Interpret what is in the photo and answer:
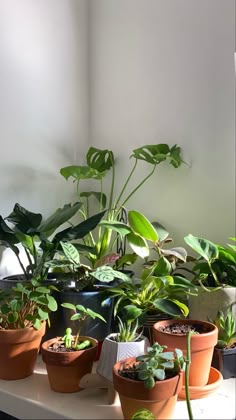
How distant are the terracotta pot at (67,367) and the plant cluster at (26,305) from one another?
0.30ft

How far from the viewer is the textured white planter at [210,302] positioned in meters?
1.10

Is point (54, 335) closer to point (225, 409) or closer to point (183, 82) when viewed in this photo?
point (225, 409)

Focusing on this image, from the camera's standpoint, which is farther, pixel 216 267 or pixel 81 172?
pixel 81 172

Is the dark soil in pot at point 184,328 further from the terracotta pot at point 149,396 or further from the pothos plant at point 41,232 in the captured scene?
the pothos plant at point 41,232

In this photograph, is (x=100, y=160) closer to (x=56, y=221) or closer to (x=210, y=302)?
(x=56, y=221)

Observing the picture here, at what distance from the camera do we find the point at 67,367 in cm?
95

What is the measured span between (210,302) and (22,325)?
1.71 ft

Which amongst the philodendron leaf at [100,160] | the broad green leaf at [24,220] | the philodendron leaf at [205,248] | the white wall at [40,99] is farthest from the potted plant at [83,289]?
the philodendron leaf at [100,160]

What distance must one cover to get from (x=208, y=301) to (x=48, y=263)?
46 cm

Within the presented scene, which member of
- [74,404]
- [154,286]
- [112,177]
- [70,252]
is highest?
[112,177]

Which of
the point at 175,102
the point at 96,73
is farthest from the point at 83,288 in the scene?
the point at 96,73

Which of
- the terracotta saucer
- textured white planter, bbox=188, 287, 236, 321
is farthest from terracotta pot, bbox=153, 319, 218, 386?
textured white planter, bbox=188, 287, 236, 321

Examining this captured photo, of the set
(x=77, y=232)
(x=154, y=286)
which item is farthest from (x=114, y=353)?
(x=77, y=232)

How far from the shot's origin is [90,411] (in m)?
0.88
